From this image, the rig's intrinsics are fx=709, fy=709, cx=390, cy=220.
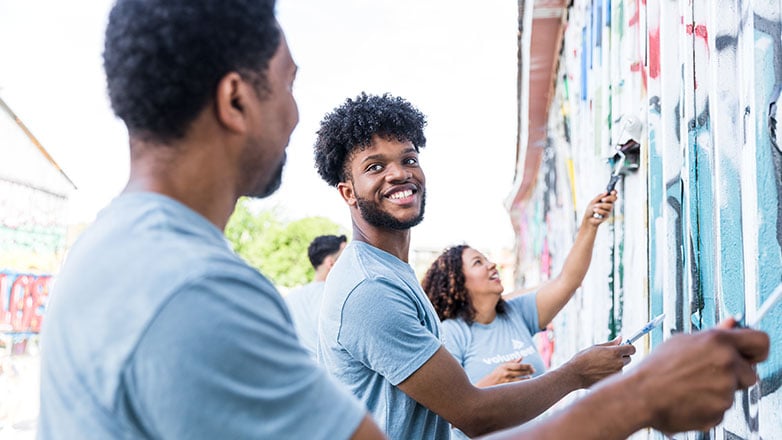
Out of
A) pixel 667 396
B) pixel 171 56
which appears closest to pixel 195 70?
pixel 171 56

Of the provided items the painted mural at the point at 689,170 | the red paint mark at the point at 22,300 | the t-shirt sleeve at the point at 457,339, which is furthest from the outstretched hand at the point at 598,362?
the red paint mark at the point at 22,300

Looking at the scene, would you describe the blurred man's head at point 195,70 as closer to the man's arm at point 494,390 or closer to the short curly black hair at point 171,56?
the short curly black hair at point 171,56

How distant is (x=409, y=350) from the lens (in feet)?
6.86

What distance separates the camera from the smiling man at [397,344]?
2.09 meters

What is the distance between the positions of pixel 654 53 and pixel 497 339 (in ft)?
5.58

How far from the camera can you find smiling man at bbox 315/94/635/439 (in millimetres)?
2094

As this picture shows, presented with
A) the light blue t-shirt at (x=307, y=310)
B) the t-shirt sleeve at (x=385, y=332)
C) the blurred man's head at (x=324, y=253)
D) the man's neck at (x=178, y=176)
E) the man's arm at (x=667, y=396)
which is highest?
the man's neck at (x=178, y=176)

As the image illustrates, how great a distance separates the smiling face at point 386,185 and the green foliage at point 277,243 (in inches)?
895

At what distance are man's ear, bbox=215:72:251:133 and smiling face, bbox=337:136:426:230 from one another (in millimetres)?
1353

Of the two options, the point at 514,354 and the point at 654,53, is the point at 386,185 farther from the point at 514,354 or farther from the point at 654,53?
the point at 514,354

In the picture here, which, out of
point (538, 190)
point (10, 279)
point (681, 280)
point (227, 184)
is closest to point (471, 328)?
point (681, 280)

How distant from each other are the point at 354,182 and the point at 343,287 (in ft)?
1.93

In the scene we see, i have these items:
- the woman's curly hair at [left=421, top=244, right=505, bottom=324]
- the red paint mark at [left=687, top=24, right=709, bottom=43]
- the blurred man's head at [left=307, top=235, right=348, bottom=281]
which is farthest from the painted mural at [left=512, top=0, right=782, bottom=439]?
the blurred man's head at [left=307, top=235, right=348, bottom=281]

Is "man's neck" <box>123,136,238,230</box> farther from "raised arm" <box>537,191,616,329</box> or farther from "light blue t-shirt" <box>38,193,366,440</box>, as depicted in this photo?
"raised arm" <box>537,191,616,329</box>
